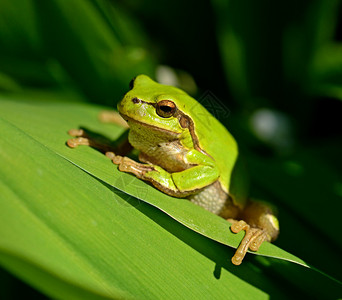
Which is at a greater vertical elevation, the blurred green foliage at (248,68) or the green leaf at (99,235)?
the blurred green foliage at (248,68)

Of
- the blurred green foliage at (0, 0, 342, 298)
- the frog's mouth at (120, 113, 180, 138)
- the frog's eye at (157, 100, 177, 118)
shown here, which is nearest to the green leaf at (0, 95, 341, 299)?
the frog's mouth at (120, 113, 180, 138)

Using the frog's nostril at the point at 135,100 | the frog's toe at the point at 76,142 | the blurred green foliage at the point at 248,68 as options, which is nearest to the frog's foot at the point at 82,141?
the frog's toe at the point at 76,142

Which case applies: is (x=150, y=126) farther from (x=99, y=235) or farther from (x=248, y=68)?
(x=248, y=68)

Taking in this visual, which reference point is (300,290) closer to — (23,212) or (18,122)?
(23,212)

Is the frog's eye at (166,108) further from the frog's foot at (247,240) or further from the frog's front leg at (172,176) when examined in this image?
the frog's foot at (247,240)

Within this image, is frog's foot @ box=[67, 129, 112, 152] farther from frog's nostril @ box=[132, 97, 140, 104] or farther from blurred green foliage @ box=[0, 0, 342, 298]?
blurred green foliage @ box=[0, 0, 342, 298]

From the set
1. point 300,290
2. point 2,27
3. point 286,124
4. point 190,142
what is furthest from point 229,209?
point 2,27
